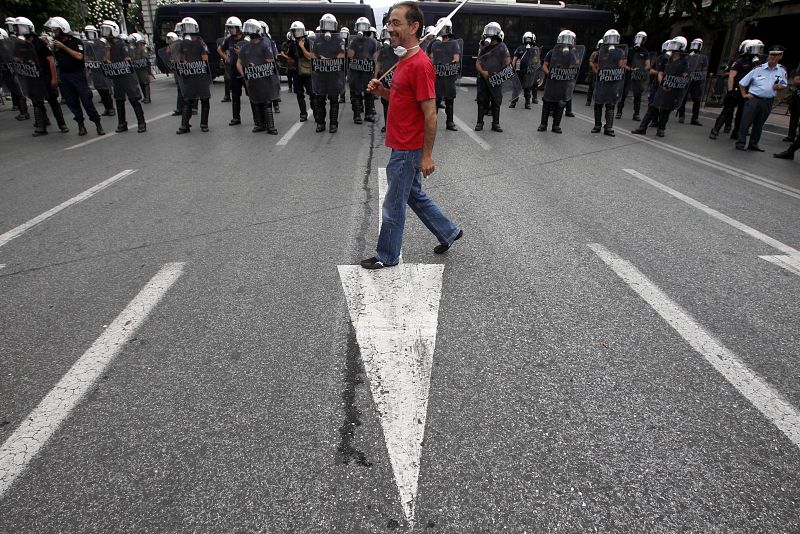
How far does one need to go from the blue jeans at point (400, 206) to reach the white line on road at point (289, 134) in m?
5.95

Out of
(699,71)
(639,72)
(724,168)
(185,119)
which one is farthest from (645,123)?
(185,119)

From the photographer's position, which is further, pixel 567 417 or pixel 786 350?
pixel 786 350

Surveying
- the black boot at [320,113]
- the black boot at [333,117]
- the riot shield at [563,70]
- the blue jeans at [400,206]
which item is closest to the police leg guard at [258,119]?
the black boot at [320,113]

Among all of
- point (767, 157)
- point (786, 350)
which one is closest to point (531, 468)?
point (786, 350)

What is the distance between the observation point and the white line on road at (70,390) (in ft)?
6.89

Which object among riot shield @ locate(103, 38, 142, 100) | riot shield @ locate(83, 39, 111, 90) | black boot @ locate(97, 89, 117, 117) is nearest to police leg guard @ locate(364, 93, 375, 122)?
riot shield @ locate(103, 38, 142, 100)

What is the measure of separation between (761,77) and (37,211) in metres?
11.8

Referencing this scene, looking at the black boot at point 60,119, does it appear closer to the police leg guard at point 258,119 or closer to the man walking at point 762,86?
the police leg guard at point 258,119

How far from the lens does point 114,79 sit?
1026cm

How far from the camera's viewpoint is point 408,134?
356 centimetres

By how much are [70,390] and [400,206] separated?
236cm

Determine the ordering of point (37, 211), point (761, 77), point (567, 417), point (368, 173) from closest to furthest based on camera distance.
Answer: point (567, 417)
point (37, 211)
point (368, 173)
point (761, 77)

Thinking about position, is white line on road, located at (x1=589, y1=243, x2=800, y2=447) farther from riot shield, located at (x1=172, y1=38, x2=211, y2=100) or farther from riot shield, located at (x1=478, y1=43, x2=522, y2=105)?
riot shield, located at (x1=172, y1=38, x2=211, y2=100)

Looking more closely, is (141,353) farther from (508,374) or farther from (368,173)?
(368,173)
